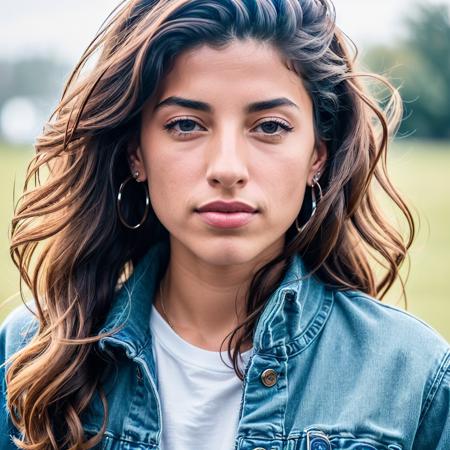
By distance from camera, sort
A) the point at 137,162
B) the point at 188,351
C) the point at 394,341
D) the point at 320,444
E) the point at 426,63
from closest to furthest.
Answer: the point at 320,444 → the point at 394,341 → the point at 188,351 → the point at 137,162 → the point at 426,63

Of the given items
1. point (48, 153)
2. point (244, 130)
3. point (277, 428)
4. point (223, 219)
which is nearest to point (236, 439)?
point (277, 428)

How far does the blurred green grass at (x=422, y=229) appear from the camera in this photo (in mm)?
9841

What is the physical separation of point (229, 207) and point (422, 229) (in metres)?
15.1

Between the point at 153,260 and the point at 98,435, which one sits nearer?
the point at 98,435

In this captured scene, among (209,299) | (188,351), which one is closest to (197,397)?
(188,351)

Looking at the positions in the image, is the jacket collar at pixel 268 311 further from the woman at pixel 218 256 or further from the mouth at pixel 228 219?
the mouth at pixel 228 219

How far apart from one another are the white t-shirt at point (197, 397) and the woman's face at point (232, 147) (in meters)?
0.32

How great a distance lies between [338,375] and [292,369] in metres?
0.14

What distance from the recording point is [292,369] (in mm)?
2875

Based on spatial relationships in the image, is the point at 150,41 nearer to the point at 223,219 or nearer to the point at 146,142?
the point at 146,142

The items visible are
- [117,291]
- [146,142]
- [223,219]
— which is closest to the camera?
[223,219]

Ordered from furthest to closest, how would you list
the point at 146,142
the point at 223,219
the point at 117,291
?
the point at 117,291, the point at 146,142, the point at 223,219

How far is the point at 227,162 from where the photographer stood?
275cm

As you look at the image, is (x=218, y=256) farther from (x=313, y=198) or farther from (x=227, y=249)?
(x=313, y=198)
